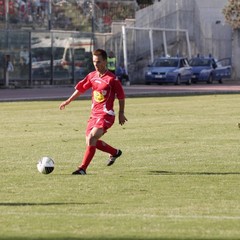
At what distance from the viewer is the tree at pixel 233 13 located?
69.6 metres

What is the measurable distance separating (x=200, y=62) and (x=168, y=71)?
4.45 meters

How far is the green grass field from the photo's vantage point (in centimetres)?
1002

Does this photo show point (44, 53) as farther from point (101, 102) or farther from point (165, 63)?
point (101, 102)

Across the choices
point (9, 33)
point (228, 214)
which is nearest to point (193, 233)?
point (228, 214)

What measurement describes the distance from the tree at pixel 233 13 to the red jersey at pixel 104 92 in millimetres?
55031

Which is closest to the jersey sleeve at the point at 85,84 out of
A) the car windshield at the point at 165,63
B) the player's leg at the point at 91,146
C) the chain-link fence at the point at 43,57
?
the player's leg at the point at 91,146

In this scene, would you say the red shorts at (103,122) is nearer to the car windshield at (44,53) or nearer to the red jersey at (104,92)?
the red jersey at (104,92)

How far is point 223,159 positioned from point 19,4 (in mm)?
39332

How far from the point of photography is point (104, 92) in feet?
A: 50.2

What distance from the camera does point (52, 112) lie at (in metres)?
31.7

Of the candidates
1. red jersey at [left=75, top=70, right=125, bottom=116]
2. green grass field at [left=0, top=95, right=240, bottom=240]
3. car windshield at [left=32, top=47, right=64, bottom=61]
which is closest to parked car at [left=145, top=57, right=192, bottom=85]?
car windshield at [left=32, top=47, right=64, bottom=61]

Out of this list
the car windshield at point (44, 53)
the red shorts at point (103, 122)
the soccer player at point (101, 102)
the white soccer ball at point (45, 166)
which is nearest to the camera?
the white soccer ball at point (45, 166)

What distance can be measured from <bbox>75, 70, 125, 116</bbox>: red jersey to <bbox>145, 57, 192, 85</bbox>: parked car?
43.3 metres

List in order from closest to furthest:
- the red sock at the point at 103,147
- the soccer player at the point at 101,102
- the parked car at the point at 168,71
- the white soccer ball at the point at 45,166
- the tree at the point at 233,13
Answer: the white soccer ball at the point at 45,166, the soccer player at the point at 101,102, the red sock at the point at 103,147, the parked car at the point at 168,71, the tree at the point at 233,13
